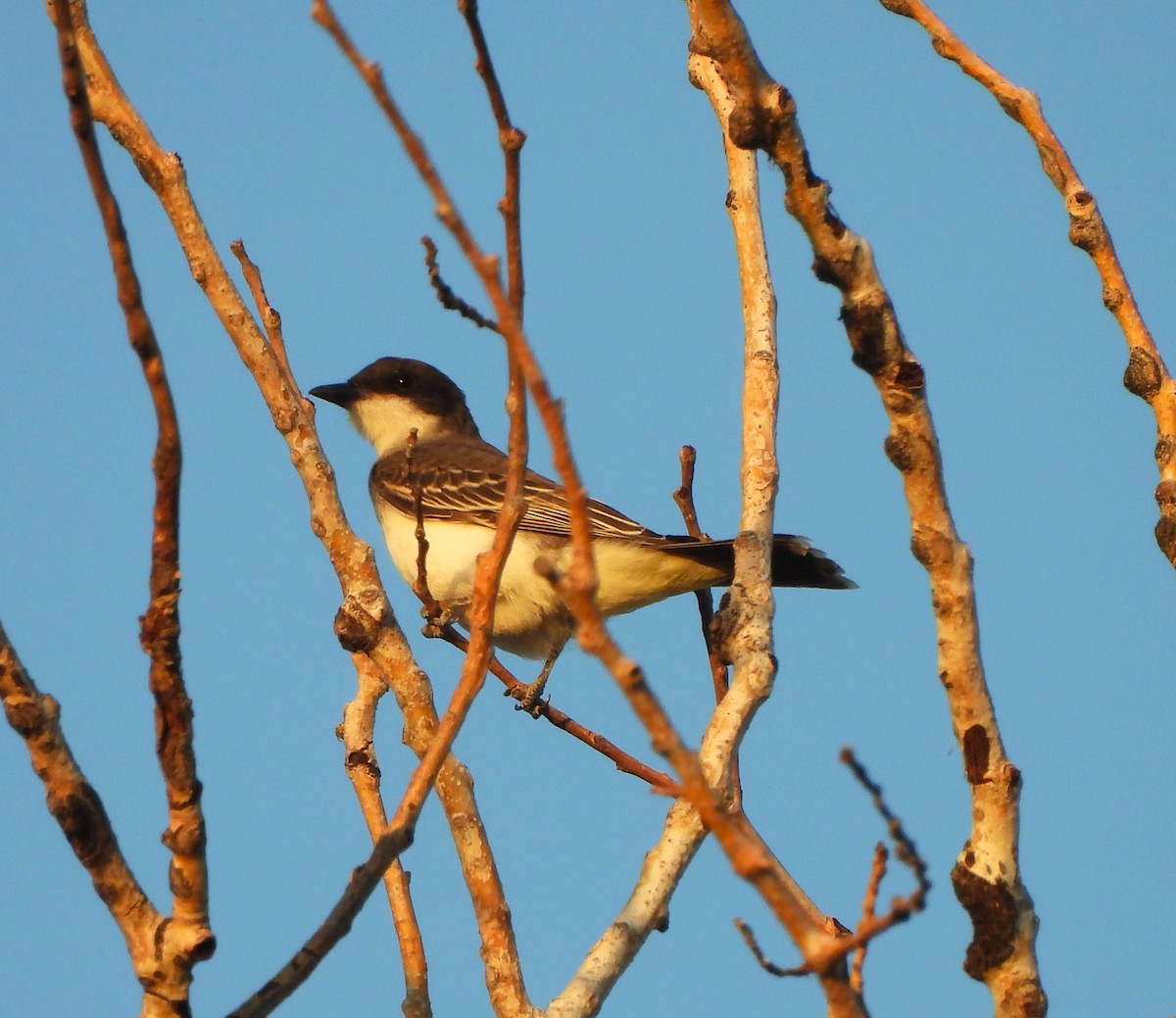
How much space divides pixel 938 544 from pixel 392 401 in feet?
26.5

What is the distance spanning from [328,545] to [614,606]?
13.0ft

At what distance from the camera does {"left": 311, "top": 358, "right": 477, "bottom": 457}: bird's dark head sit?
440 inches

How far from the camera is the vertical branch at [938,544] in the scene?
10.8ft

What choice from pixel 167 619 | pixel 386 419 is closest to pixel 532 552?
pixel 386 419

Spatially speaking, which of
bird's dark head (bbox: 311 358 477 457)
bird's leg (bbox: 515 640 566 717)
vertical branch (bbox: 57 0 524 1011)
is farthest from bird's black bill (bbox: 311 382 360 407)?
vertical branch (bbox: 57 0 524 1011)

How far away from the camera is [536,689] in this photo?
8.48 meters

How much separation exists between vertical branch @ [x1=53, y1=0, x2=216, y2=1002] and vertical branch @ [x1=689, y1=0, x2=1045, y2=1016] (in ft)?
4.52

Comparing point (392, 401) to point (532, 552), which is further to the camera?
point (392, 401)

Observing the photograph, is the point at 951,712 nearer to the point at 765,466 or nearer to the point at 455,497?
the point at 765,466

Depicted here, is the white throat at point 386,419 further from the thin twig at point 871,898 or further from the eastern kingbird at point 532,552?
the thin twig at point 871,898

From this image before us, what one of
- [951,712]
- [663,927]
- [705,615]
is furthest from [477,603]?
[705,615]

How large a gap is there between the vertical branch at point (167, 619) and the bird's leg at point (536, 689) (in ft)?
15.1

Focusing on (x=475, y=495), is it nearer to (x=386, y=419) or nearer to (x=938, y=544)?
(x=386, y=419)

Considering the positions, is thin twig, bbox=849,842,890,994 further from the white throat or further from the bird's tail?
the white throat
